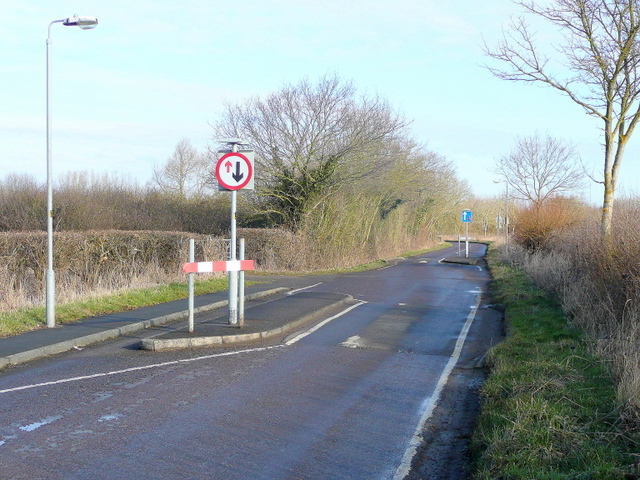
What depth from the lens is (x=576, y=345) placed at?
9312mm

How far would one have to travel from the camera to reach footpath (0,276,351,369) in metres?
9.90

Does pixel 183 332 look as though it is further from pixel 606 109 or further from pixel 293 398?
pixel 606 109

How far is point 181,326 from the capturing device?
1202cm

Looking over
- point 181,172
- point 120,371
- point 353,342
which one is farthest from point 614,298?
point 181,172

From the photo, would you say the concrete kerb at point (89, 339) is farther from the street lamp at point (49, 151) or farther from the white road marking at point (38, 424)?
the white road marking at point (38, 424)

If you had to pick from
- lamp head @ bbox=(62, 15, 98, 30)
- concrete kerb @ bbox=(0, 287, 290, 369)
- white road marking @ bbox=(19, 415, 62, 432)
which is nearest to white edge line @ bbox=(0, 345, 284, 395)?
concrete kerb @ bbox=(0, 287, 290, 369)

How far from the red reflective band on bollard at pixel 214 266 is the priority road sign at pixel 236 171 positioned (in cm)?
133

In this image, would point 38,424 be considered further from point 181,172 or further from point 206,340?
point 181,172

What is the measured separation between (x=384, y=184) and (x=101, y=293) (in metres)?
23.9

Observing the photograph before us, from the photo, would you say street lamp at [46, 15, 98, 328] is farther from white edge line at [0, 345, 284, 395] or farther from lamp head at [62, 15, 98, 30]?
white edge line at [0, 345, 284, 395]

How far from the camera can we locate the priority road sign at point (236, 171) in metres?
11.2

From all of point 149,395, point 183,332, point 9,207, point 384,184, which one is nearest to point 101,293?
point 183,332

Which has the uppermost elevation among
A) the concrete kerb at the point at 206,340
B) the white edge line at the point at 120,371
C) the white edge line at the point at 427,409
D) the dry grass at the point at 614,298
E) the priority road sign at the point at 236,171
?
the priority road sign at the point at 236,171

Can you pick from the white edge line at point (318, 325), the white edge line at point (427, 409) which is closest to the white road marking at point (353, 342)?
the white edge line at point (318, 325)
